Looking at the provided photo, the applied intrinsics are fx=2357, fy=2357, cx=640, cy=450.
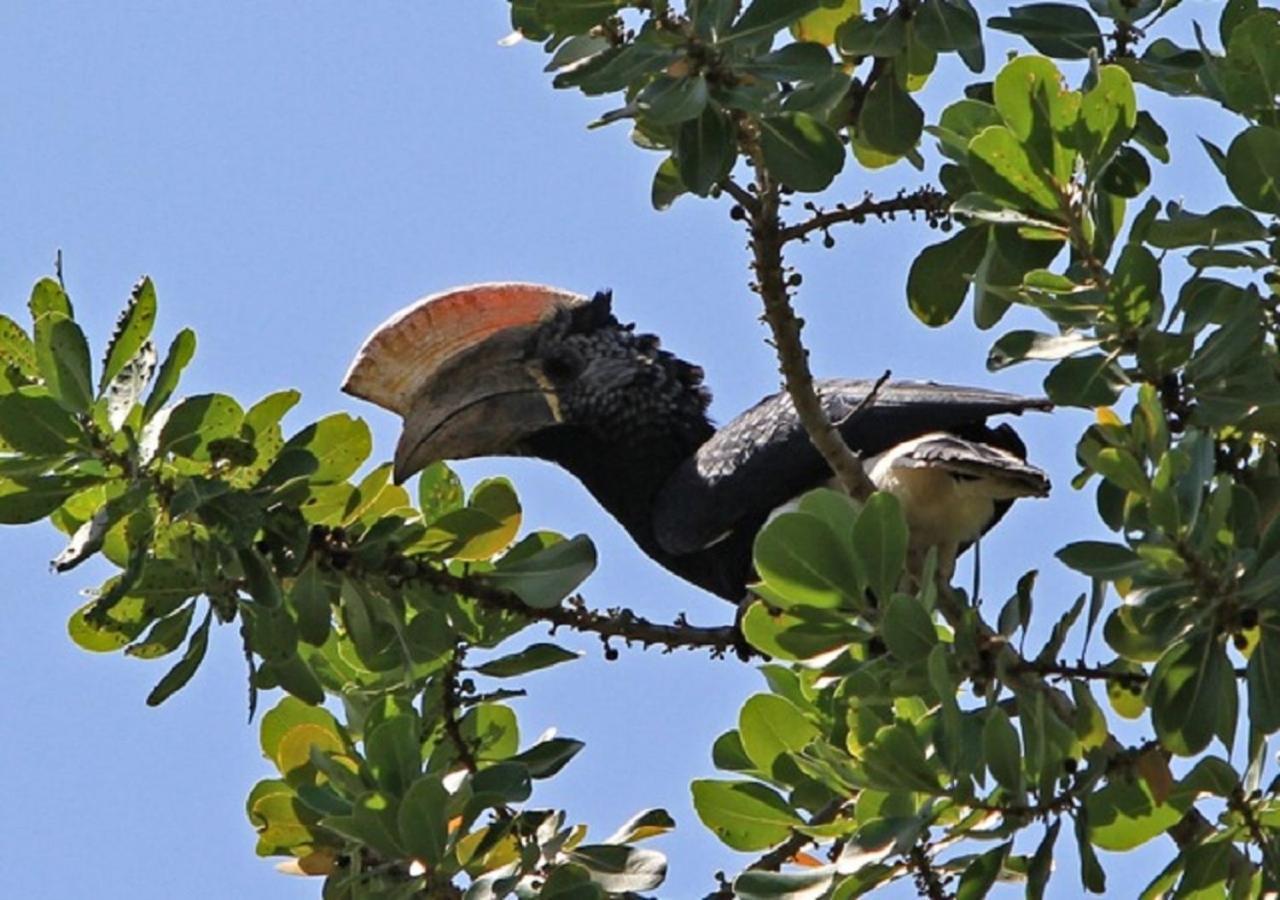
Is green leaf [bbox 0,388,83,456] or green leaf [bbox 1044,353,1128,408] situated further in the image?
green leaf [bbox 1044,353,1128,408]

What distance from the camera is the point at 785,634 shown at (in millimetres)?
3717

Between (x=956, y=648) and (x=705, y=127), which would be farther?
(x=705, y=127)

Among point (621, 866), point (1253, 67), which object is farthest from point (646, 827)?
point (1253, 67)

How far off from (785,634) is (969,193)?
2.94ft

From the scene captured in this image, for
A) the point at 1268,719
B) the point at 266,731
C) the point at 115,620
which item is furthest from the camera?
the point at 266,731

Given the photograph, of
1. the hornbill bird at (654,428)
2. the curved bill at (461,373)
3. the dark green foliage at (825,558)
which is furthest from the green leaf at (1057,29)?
the curved bill at (461,373)

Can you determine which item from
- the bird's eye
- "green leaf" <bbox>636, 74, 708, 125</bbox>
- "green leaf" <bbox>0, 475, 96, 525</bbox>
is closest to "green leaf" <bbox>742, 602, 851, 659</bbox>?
"green leaf" <bbox>636, 74, 708, 125</bbox>

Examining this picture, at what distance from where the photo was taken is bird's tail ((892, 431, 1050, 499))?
16.9ft

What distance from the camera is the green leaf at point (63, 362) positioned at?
12.0 ft

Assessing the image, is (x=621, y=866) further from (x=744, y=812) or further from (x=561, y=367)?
(x=561, y=367)

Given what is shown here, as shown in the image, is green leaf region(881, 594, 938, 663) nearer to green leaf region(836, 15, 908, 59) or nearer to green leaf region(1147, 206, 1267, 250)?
green leaf region(1147, 206, 1267, 250)

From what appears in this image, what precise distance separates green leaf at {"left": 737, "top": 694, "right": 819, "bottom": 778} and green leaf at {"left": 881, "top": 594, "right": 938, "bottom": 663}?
47cm

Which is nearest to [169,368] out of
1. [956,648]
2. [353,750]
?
[353,750]

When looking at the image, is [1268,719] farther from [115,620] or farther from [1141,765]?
[115,620]
